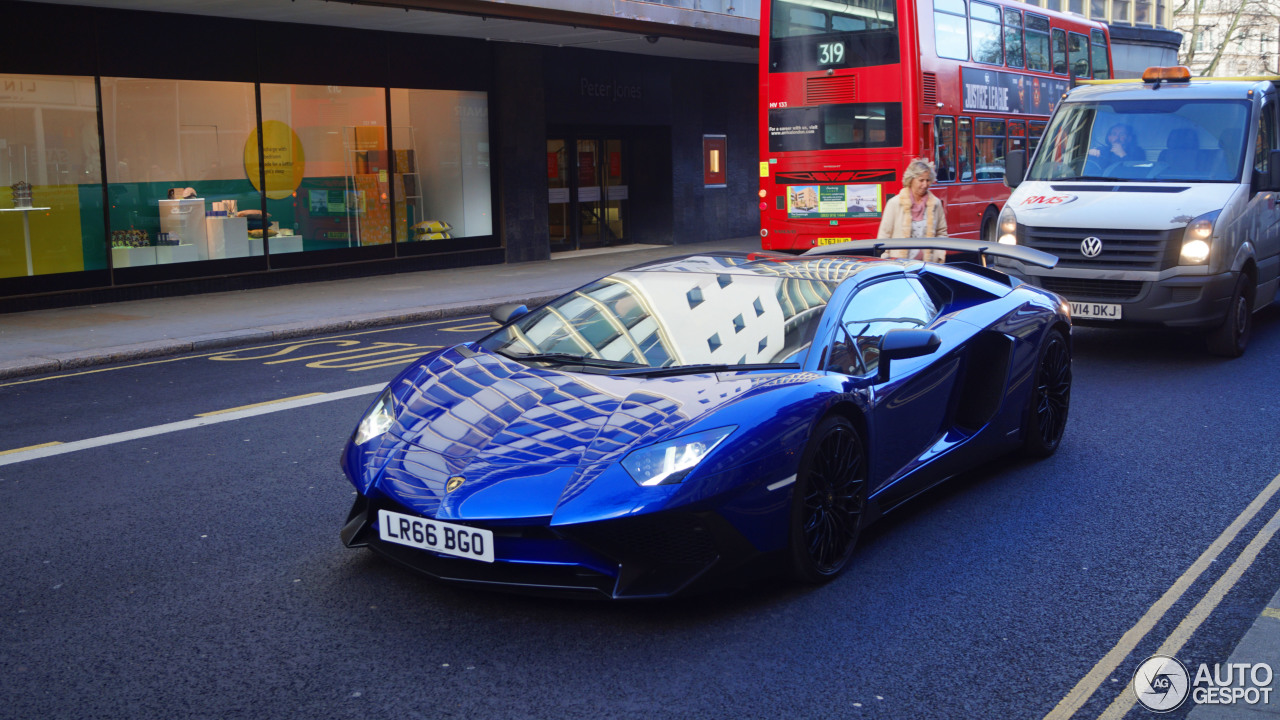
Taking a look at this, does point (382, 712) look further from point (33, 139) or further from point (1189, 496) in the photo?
point (33, 139)

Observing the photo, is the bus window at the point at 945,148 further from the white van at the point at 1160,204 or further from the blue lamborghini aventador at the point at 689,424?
the blue lamborghini aventador at the point at 689,424

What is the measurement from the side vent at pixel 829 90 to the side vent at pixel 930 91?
3.00ft

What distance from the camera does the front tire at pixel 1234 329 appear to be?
32.4ft

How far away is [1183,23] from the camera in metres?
68.4

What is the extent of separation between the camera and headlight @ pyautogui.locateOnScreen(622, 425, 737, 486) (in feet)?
13.0

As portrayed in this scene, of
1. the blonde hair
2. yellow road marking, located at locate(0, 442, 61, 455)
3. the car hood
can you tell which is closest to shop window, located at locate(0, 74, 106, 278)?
yellow road marking, located at locate(0, 442, 61, 455)

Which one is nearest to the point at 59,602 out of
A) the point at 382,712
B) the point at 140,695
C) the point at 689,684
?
the point at 140,695

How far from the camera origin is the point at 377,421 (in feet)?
15.6

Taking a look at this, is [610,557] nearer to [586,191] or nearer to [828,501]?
[828,501]

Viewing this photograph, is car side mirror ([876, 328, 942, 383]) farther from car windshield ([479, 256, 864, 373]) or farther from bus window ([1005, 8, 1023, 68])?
bus window ([1005, 8, 1023, 68])

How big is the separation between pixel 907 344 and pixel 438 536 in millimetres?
2115

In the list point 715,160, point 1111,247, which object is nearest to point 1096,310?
point 1111,247

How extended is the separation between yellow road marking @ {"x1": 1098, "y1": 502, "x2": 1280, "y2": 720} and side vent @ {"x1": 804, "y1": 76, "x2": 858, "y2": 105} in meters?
11.2

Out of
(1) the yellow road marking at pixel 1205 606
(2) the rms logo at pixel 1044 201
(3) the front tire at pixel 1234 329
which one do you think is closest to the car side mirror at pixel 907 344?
(1) the yellow road marking at pixel 1205 606
